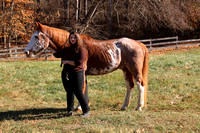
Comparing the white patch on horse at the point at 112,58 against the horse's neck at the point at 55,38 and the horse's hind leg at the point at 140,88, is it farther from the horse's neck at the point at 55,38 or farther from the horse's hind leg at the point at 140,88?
the horse's neck at the point at 55,38

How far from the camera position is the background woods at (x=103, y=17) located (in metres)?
21.9

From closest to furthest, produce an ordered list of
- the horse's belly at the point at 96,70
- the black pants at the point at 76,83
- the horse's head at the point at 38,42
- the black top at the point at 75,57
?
the black top at the point at 75,57
the black pants at the point at 76,83
the horse's head at the point at 38,42
the horse's belly at the point at 96,70

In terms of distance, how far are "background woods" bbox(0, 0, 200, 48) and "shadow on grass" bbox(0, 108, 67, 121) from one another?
1486 centimetres

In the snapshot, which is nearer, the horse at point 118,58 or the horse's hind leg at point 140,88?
the horse at point 118,58

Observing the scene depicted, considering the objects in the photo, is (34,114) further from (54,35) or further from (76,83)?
(54,35)

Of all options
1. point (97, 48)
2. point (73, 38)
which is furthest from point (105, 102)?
point (73, 38)

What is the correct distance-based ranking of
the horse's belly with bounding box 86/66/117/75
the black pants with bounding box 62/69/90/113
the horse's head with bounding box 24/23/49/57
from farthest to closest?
1. the horse's belly with bounding box 86/66/117/75
2. the horse's head with bounding box 24/23/49/57
3. the black pants with bounding box 62/69/90/113

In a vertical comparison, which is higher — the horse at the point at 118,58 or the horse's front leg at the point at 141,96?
the horse at the point at 118,58

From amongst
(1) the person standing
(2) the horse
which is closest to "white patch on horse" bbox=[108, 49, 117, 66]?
(2) the horse

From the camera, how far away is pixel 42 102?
8.14 meters

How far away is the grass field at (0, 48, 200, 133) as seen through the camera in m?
4.96

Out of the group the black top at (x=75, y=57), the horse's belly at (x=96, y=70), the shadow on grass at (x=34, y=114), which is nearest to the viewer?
the black top at (x=75, y=57)

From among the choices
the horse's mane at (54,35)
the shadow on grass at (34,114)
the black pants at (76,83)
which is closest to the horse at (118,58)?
the horse's mane at (54,35)

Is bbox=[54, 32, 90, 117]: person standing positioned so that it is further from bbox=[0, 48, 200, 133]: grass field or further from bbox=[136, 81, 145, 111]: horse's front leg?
bbox=[136, 81, 145, 111]: horse's front leg
